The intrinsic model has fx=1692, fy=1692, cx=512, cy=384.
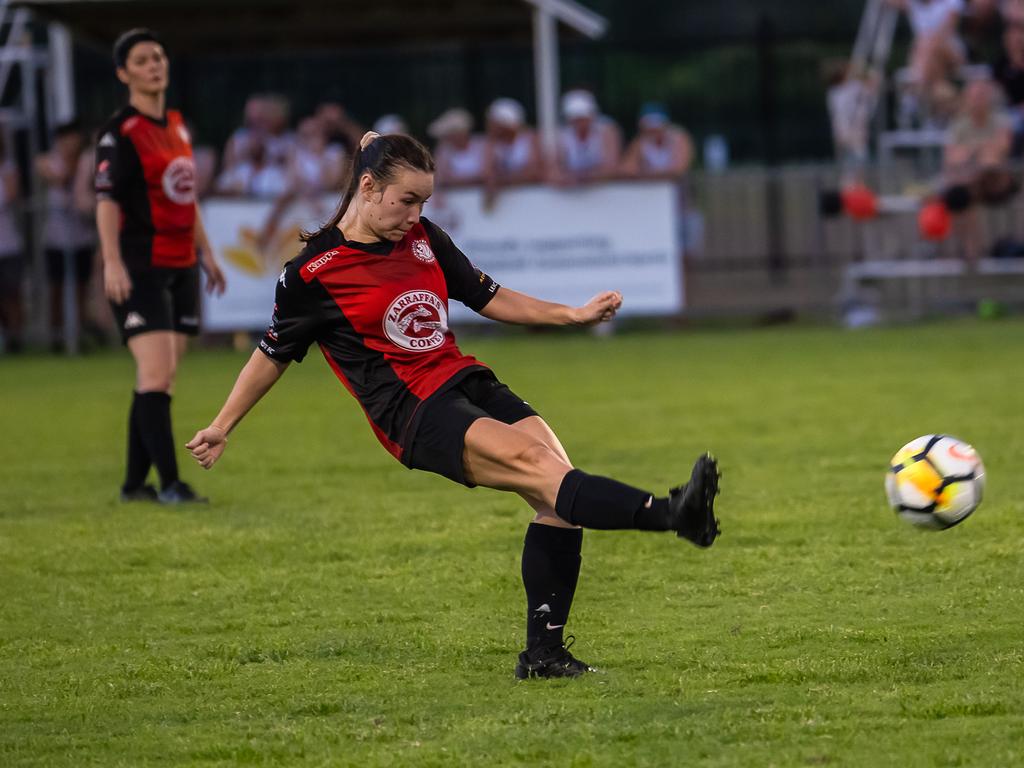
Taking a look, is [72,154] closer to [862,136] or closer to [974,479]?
[862,136]

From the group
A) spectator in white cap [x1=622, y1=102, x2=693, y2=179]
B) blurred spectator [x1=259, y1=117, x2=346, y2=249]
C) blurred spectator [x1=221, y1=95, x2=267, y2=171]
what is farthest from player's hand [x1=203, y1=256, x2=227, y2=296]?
spectator in white cap [x1=622, y1=102, x2=693, y2=179]

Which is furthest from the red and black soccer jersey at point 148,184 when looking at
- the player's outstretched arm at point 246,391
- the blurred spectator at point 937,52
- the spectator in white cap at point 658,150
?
the blurred spectator at point 937,52

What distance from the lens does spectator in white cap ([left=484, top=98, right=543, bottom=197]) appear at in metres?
16.6

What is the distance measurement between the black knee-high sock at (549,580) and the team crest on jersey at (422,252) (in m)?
0.85

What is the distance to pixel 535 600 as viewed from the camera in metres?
4.96

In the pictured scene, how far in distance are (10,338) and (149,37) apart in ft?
32.7

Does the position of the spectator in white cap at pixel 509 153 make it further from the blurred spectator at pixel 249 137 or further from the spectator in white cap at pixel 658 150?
the blurred spectator at pixel 249 137

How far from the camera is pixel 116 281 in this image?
8.14 m

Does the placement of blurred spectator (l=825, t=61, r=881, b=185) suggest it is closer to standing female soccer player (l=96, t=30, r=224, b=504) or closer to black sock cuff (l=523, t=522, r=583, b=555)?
standing female soccer player (l=96, t=30, r=224, b=504)

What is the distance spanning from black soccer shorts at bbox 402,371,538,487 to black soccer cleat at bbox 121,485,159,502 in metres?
3.83

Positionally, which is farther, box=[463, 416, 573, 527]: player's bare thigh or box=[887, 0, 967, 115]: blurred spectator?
box=[887, 0, 967, 115]: blurred spectator

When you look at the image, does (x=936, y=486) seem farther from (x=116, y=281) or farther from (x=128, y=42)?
(x=128, y=42)

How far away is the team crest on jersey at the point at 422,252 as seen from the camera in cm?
505

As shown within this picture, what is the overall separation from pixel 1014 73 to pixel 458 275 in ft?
41.4
